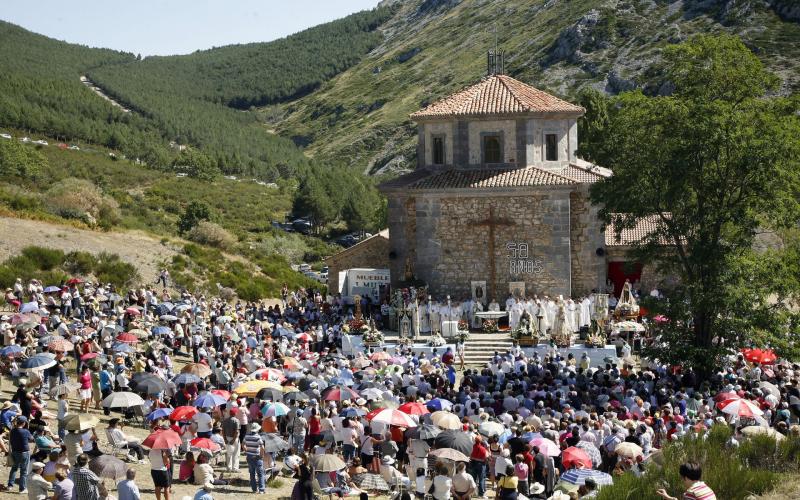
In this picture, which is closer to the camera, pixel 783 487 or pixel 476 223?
pixel 783 487

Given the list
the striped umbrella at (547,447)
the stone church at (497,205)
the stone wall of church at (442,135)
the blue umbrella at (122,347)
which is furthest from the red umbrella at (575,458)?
the stone wall of church at (442,135)

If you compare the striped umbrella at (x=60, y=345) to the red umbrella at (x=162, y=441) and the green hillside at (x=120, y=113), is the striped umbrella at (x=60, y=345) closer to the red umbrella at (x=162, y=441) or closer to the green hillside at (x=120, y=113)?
the red umbrella at (x=162, y=441)

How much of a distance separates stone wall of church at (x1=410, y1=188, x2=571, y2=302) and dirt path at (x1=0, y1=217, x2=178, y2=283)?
55.3 feet

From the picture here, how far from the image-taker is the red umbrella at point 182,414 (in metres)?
21.3

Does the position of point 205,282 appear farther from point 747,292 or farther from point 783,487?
point 783,487

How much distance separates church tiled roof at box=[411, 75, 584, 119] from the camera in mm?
42125

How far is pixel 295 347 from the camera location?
111 ft

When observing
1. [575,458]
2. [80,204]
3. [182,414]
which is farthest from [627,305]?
[80,204]

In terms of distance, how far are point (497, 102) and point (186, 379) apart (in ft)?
72.9

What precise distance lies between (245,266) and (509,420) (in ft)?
137

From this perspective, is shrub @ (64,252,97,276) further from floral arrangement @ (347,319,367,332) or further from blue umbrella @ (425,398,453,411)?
blue umbrella @ (425,398,453,411)

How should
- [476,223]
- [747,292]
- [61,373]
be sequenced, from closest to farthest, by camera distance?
[61,373]
[747,292]
[476,223]

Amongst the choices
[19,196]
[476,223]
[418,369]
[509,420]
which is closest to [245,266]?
[19,196]

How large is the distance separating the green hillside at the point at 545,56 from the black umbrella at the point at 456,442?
3124 inches
